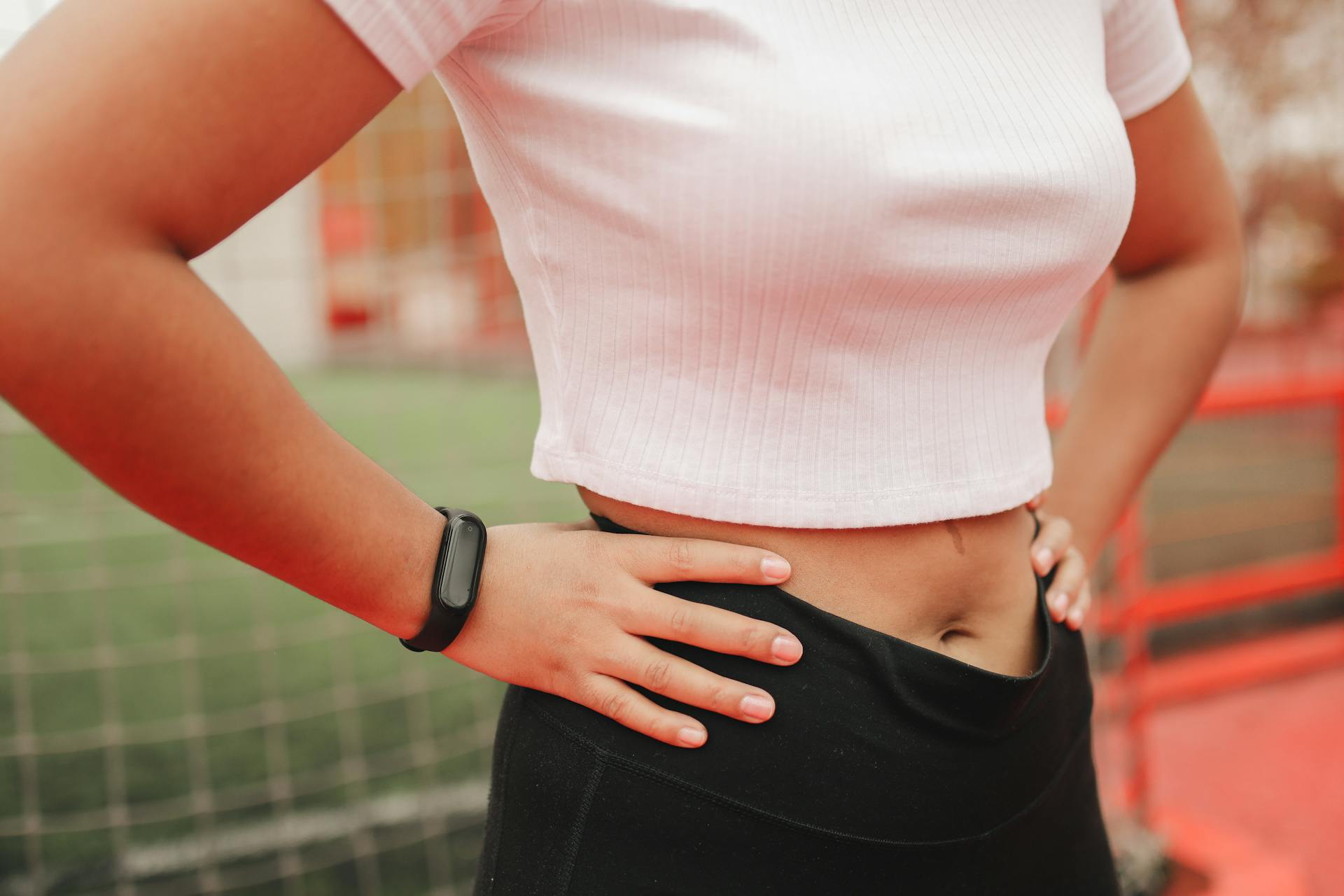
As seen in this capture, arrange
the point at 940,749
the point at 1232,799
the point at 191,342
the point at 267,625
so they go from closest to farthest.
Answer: the point at 191,342
the point at 940,749
the point at 1232,799
the point at 267,625

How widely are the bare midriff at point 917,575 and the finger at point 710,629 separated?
31 millimetres

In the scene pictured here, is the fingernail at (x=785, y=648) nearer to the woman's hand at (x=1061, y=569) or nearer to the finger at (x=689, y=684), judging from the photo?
the finger at (x=689, y=684)

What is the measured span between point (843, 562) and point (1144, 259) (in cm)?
55

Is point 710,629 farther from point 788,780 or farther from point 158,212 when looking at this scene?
point 158,212

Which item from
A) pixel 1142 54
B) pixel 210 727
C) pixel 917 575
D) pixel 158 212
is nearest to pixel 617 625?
pixel 917 575

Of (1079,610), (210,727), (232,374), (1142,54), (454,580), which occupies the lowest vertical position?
(210,727)

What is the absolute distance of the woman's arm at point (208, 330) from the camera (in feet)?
1.28

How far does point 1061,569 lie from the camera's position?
749 mm

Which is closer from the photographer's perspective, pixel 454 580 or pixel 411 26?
pixel 411 26

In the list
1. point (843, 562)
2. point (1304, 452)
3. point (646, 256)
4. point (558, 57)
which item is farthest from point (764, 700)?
point (1304, 452)

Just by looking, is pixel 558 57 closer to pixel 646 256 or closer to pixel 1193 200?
pixel 646 256

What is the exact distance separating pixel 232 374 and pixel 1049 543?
56cm

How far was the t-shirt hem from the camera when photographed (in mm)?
538

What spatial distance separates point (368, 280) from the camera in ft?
18.8
